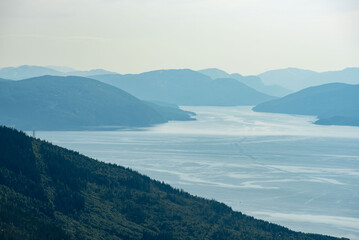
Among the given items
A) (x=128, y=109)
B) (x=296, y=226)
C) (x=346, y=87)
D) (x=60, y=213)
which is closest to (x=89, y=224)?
(x=60, y=213)

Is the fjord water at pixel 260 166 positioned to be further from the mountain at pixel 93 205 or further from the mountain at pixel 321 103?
the mountain at pixel 321 103

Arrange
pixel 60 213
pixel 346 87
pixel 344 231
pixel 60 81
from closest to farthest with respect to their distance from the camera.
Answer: pixel 60 213
pixel 344 231
pixel 60 81
pixel 346 87

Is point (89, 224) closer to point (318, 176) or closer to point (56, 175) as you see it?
point (56, 175)

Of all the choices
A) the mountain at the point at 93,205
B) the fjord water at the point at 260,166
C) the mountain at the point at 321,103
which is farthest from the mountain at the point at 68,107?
the mountain at the point at 93,205

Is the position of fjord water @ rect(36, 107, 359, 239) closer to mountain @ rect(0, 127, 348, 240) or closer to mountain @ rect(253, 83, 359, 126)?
mountain @ rect(0, 127, 348, 240)

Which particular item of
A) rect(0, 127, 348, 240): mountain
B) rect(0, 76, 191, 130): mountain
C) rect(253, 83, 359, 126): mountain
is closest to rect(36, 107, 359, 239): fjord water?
rect(0, 127, 348, 240): mountain

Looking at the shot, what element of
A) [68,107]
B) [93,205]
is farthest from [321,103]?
[93,205]
